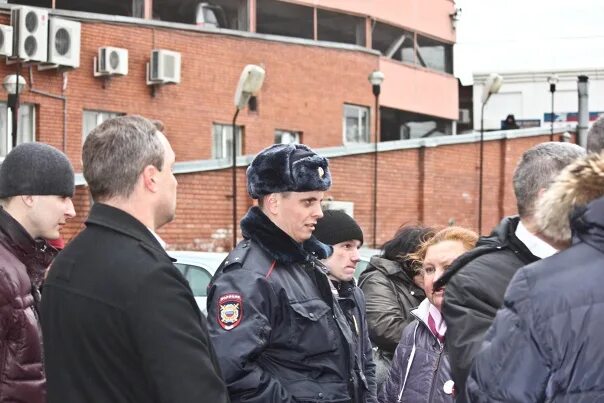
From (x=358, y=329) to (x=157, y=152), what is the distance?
1.96 m

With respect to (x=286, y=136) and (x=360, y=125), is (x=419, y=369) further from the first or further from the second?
(x=360, y=125)

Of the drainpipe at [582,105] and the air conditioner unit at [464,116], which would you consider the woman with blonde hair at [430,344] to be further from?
the air conditioner unit at [464,116]

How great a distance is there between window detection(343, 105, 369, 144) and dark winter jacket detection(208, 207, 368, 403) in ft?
82.4

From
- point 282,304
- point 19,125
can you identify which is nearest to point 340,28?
point 19,125

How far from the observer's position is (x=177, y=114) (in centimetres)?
2431

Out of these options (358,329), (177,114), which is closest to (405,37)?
(177,114)

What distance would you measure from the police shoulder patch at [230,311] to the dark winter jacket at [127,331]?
92 cm

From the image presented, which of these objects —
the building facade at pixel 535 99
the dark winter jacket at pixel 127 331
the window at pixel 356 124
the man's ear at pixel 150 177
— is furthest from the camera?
the building facade at pixel 535 99

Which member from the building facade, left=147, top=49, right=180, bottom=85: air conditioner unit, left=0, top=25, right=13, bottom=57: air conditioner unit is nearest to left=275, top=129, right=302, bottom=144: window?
left=147, top=49, right=180, bottom=85: air conditioner unit

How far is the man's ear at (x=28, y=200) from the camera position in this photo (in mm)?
4551

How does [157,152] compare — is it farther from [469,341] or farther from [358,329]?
[358,329]

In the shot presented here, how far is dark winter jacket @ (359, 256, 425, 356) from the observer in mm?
5941

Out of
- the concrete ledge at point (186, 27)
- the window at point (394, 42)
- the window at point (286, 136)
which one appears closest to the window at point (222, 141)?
the window at point (286, 136)

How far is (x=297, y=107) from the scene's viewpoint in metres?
27.4
